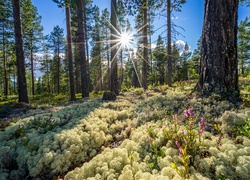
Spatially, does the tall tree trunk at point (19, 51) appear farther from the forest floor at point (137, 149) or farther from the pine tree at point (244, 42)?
the pine tree at point (244, 42)

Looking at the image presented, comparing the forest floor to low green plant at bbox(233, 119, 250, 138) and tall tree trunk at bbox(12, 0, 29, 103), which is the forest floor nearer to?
low green plant at bbox(233, 119, 250, 138)

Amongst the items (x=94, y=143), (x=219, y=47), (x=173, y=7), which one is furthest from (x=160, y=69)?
(x=94, y=143)

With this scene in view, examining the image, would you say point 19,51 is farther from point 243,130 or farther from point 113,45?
point 243,130

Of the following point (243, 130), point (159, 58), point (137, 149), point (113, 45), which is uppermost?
point (159, 58)

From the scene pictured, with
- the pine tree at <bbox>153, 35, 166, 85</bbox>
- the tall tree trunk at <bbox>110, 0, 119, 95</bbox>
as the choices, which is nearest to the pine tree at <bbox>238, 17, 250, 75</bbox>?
the pine tree at <bbox>153, 35, 166, 85</bbox>

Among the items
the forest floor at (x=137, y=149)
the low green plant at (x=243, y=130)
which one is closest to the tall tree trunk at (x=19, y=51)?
the forest floor at (x=137, y=149)

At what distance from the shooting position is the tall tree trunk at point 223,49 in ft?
15.2

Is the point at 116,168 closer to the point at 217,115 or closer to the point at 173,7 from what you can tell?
the point at 217,115

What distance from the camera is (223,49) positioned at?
15.2ft

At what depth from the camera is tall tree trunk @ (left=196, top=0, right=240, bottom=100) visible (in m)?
4.63

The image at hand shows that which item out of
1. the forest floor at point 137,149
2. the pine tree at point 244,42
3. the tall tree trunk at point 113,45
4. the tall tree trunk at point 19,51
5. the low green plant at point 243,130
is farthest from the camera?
the pine tree at point 244,42

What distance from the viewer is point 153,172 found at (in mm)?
2170

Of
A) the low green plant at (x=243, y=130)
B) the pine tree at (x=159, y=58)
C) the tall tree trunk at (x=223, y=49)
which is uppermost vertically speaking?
the pine tree at (x=159, y=58)

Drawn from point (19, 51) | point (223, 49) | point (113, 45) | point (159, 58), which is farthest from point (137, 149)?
point (159, 58)
